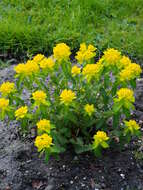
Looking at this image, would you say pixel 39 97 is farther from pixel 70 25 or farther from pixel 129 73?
pixel 70 25

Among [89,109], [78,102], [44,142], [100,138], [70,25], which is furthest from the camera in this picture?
[70,25]

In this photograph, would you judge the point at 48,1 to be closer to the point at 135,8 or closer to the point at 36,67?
the point at 135,8

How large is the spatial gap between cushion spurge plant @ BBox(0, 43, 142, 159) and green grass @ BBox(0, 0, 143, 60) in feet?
5.50

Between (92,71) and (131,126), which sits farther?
(131,126)

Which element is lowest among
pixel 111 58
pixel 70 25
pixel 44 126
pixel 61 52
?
pixel 44 126

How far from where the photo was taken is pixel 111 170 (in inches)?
127

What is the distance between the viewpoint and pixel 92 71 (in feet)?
9.39

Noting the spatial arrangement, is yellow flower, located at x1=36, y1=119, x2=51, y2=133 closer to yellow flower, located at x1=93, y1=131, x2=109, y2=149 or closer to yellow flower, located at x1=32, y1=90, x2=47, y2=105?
yellow flower, located at x1=32, y1=90, x2=47, y2=105

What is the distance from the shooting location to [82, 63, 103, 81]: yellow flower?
9.39ft

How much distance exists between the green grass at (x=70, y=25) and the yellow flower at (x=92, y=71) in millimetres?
1861

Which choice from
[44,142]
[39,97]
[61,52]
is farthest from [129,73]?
[44,142]

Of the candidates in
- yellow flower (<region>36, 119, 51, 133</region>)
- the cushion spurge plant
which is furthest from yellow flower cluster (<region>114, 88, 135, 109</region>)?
yellow flower (<region>36, 119, 51, 133</region>)

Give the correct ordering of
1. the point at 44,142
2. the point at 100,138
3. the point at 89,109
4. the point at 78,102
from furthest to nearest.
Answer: the point at 78,102 → the point at 89,109 → the point at 100,138 → the point at 44,142

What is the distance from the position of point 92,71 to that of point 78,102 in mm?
332
